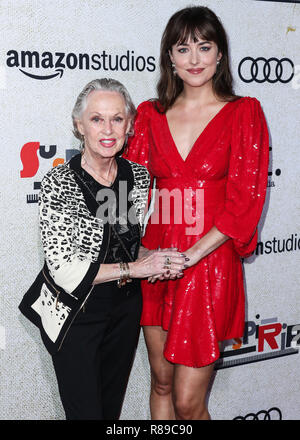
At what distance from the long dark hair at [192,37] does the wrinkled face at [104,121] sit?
327 millimetres

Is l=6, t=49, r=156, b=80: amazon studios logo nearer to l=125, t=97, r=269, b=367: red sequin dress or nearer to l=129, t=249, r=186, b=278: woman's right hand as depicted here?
l=125, t=97, r=269, b=367: red sequin dress

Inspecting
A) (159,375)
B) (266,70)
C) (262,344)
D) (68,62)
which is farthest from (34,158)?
(262,344)

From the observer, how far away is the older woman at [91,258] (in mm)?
1890

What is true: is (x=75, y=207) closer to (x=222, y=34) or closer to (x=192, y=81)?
(x=192, y=81)

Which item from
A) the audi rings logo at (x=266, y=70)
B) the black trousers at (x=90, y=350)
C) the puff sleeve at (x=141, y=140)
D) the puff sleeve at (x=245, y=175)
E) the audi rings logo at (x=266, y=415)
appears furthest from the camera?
the audi rings logo at (x=266, y=415)

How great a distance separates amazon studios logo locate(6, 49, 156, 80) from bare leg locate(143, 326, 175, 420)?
3.55 ft

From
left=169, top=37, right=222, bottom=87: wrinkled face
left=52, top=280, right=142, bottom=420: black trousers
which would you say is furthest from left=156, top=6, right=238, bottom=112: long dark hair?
left=52, top=280, right=142, bottom=420: black trousers

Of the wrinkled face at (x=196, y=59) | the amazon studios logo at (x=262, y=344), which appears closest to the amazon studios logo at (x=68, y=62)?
the wrinkled face at (x=196, y=59)

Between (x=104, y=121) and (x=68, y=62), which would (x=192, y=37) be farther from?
(x=68, y=62)

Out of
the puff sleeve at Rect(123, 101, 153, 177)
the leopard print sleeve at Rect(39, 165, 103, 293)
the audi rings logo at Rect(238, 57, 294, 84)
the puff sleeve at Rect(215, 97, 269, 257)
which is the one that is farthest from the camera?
the audi rings logo at Rect(238, 57, 294, 84)

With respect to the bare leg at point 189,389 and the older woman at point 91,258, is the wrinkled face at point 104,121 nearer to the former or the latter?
the older woman at point 91,258

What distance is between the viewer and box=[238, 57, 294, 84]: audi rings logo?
2.74 metres

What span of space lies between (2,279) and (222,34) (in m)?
1.28

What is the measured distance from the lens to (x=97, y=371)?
200 cm
